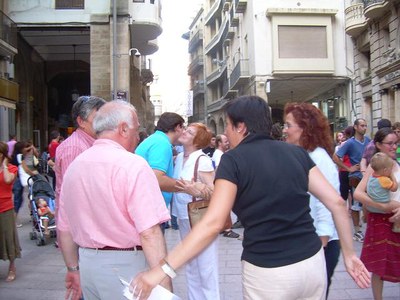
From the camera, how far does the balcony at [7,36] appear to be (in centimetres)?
1717

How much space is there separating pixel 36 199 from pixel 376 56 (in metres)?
18.8

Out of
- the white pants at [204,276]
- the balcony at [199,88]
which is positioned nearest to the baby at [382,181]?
the white pants at [204,276]

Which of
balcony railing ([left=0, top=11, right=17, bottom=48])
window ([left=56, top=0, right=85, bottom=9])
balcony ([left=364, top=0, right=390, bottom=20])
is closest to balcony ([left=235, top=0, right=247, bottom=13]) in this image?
balcony ([left=364, top=0, right=390, bottom=20])

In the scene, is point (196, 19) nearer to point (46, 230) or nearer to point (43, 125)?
point (43, 125)

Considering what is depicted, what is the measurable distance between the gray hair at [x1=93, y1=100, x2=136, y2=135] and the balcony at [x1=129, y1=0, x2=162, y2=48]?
61.1 ft

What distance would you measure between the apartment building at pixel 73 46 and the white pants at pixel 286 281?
1647cm

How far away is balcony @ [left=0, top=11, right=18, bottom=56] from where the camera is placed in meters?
17.2

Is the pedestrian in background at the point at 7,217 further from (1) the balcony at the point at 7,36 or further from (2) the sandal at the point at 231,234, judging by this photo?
(1) the balcony at the point at 7,36

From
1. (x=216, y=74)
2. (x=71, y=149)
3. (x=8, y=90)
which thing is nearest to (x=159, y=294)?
(x=71, y=149)

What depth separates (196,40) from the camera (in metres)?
60.9

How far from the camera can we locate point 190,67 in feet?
216

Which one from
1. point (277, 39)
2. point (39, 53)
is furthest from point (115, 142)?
point (277, 39)

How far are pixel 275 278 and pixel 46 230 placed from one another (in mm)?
6781

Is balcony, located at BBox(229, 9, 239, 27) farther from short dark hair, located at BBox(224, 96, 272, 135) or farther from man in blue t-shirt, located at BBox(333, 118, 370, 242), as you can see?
short dark hair, located at BBox(224, 96, 272, 135)
